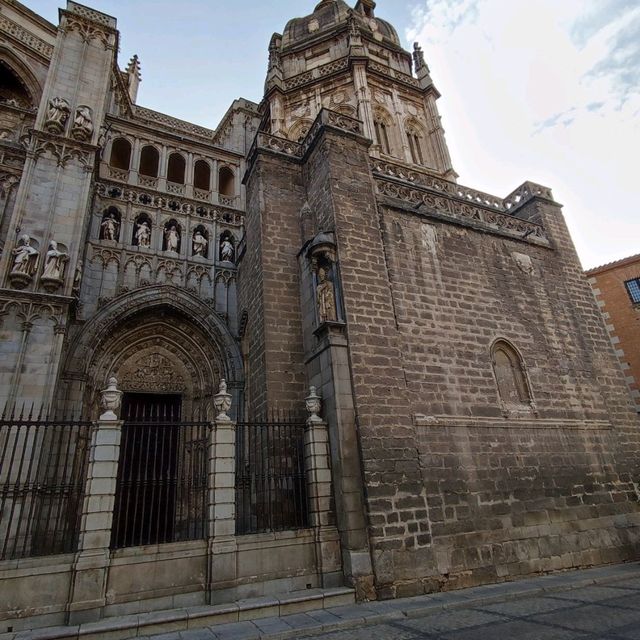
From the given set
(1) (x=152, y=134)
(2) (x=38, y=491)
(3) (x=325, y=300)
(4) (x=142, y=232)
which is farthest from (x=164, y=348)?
(1) (x=152, y=134)

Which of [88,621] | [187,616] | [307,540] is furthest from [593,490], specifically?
[88,621]

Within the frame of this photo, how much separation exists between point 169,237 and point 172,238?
12 centimetres

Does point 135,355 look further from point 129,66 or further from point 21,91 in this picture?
point 129,66

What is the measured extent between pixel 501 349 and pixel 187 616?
7.68 m

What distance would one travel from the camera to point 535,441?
28.1 ft

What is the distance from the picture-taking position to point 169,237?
502 inches

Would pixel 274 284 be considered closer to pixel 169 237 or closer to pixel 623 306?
pixel 169 237

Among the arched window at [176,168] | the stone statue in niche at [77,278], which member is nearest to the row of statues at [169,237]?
the stone statue in niche at [77,278]

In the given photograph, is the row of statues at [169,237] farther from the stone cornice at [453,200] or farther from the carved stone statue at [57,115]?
the stone cornice at [453,200]

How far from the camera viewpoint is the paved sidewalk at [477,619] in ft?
14.8

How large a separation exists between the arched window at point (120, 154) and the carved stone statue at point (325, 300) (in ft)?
32.2

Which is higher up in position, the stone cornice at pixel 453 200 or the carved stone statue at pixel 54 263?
the stone cornice at pixel 453 200

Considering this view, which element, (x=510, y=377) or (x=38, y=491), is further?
(x=510, y=377)

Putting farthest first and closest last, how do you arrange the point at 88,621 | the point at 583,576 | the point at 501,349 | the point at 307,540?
the point at 501,349 < the point at 583,576 < the point at 307,540 < the point at 88,621
